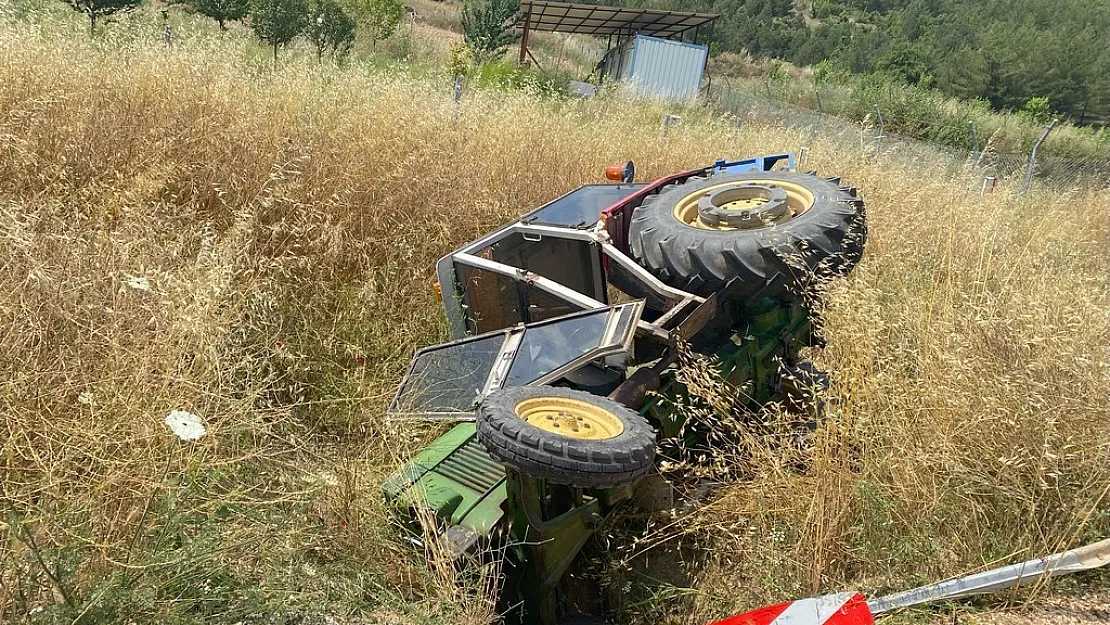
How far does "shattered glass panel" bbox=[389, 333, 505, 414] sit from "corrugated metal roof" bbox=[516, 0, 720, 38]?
14952 mm

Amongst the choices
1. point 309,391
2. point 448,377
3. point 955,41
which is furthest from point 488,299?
point 955,41

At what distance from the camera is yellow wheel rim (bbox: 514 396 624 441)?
232 centimetres

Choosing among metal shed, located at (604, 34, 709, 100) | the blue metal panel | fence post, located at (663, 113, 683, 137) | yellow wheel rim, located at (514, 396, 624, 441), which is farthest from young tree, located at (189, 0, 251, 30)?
yellow wheel rim, located at (514, 396, 624, 441)

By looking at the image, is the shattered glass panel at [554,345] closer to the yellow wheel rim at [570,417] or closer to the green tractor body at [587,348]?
the green tractor body at [587,348]

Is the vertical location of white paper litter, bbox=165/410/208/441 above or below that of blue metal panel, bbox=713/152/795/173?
below

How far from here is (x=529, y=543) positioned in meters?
2.38

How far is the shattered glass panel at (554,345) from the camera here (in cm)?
286

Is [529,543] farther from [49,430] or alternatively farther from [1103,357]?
[1103,357]

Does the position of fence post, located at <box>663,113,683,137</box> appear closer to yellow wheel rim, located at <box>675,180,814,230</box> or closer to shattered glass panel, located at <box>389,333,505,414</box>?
yellow wheel rim, located at <box>675,180,814,230</box>

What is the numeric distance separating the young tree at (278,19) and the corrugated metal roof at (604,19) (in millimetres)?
5602

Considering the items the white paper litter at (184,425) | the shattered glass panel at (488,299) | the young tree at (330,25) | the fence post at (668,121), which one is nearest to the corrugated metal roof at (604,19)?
the young tree at (330,25)

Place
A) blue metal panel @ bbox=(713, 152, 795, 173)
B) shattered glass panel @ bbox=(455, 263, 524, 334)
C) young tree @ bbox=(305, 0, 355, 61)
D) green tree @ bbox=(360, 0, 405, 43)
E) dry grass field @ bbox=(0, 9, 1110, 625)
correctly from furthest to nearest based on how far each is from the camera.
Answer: green tree @ bbox=(360, 0, 405, 43) < young tree @ bbox=(305, 0, 355, 61) < blue metal panel @ bbox=(713, 152, 795, 173) < shattered glass panel @ bbox=(455, 263, 524, 334) < dry grass field @ bbox=(0, 9, 1110, 625)

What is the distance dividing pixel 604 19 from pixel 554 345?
18.1m

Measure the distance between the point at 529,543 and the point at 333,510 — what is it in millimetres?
878
